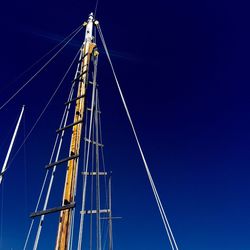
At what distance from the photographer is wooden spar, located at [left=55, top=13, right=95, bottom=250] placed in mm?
9430

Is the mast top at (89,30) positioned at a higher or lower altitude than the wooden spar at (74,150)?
higher

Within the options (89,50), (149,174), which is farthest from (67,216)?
(89,50)

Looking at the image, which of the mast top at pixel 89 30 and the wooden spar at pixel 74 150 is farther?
the mast top at pixel 89 30

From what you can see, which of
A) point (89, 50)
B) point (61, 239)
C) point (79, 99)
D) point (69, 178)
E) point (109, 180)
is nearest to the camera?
point (61, 239)

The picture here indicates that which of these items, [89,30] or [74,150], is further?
[89,30]

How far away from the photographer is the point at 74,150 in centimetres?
1143

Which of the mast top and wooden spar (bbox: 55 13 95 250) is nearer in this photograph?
wooden spar (bbox: 55 13 95 250)

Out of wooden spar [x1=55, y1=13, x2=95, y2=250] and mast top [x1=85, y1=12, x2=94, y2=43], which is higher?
mast top [x1=85, y1=12, x2=94, y2=43]

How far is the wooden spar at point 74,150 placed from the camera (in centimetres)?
943

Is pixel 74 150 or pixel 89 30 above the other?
pixel 89 30

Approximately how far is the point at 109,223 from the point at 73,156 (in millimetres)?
14742

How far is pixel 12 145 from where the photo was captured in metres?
20.2

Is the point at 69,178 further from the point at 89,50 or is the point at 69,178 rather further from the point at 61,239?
the point at 89,50

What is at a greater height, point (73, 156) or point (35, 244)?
point (73, 156)
